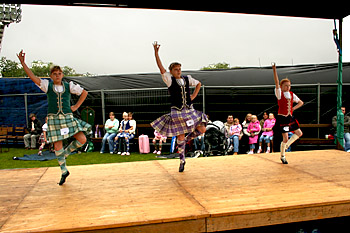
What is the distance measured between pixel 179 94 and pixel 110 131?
5092 mm

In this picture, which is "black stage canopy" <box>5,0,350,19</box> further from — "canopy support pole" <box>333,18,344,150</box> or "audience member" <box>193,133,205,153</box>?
"audience member" <box>193,133,205,153</box>

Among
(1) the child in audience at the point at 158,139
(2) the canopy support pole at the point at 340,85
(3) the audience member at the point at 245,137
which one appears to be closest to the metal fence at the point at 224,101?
(3) the audience member at the point at 245,137

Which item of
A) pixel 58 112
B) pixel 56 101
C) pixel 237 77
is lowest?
pixel 58 112

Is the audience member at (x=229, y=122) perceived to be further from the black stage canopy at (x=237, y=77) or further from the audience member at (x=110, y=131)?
the audience member at (x=110, y=131)

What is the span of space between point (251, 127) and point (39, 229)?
6103mm

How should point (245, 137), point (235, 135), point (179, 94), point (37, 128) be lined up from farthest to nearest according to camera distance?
1. point (37, 128)
2. point (245, 137)
3. point (235, 135)
4. point (179, 94)

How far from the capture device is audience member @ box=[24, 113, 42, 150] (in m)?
9.45

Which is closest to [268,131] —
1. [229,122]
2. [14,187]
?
[229,122]

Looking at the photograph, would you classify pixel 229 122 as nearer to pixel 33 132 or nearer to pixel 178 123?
pixel 178 123

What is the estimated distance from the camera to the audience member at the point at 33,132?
9453 mm

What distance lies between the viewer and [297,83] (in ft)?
26.4

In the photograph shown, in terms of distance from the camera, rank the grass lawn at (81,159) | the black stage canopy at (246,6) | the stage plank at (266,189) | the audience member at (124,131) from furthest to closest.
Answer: the audience member at (124,131) → the grass lawn at (81,159) → the black stage canopy at (246,6) → the stage plank at (266,189)

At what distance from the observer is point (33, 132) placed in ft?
31.1

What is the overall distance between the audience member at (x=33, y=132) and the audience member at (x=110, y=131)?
250cm
